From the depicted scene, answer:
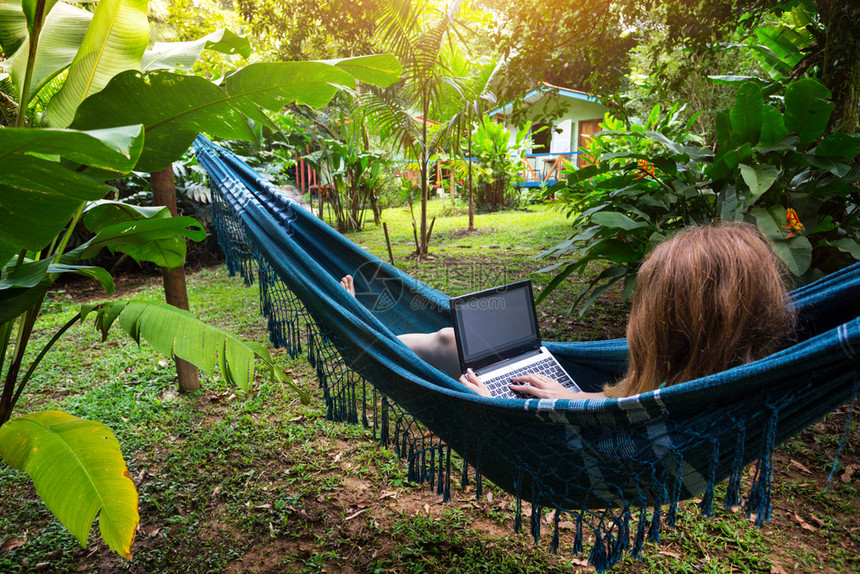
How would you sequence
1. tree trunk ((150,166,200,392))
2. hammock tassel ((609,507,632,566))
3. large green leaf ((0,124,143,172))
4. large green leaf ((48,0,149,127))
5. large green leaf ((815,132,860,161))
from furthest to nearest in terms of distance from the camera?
tree trunk ((150,166,200,392))
large green leaf ((815,132,860,161))
large green leaf ((48,0,149,127))
hammock tassel ((609,507,632,566))
large green leaf ((0,124,143,172))

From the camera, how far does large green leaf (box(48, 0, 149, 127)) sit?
43.4 inches

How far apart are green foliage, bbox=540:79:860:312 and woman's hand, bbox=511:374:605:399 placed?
1.03 metres

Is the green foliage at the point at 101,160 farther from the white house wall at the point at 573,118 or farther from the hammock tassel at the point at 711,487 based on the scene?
the white house wall at the point at 573,118

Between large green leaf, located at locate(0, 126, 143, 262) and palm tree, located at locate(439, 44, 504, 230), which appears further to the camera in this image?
palm tree, located at locate(439, 44, 504, 230)

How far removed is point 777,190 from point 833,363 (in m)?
1.95

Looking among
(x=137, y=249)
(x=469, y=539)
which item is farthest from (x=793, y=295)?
(x=137, y=249)

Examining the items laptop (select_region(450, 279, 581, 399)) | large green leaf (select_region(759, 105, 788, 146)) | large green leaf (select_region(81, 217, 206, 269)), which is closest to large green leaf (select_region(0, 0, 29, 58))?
large green leaf (select_region(81, 217, 206, 269))

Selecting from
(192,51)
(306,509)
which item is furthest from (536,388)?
(192,51)

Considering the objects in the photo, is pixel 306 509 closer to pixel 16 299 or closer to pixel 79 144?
pixel 16 299

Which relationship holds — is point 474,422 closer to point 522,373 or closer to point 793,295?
point 522,373

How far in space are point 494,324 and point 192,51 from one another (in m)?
1.16

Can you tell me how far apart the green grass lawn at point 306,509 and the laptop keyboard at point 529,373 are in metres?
0.46

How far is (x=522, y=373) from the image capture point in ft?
4.46

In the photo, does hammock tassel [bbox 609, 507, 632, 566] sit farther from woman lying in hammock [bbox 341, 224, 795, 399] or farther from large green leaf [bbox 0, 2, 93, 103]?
large green leaf [bbox 0, 2, 93, 103]
